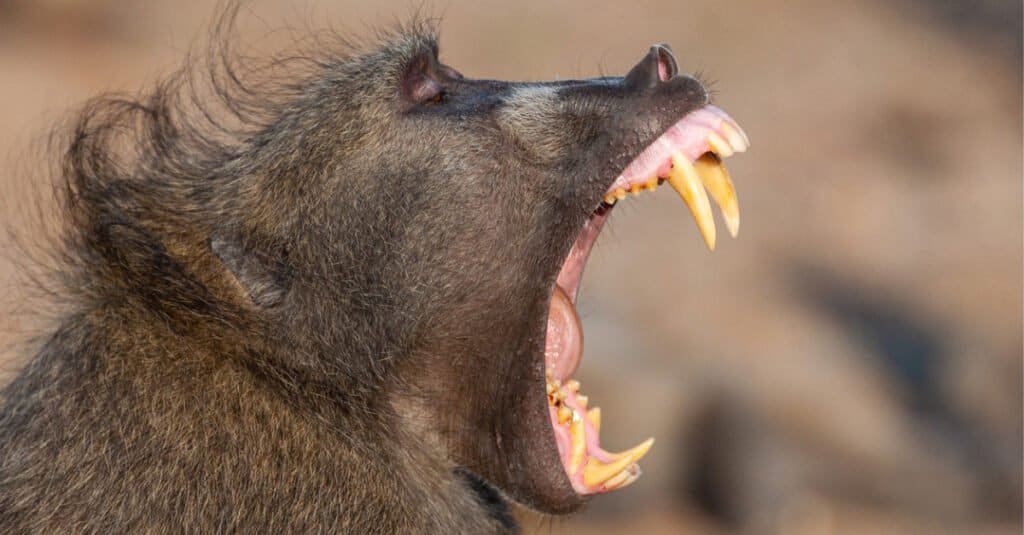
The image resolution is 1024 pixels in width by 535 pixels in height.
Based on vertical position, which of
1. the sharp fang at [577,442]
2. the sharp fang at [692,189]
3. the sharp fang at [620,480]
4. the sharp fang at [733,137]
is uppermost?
the sharp fang at [733,137]

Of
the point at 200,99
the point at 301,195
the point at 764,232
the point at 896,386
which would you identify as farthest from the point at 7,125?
the point at 301,195

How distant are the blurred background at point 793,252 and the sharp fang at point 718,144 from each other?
1009mm

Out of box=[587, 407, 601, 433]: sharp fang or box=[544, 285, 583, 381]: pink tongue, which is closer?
box=[587, 407, 601, 433]: sharp fang

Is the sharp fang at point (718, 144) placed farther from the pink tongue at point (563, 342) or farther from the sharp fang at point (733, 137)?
the pink tongue at point (563, 342)

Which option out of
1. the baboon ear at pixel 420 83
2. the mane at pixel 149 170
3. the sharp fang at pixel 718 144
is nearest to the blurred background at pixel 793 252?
the mane at pixel 149 170

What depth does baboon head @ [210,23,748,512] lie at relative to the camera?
2.82m

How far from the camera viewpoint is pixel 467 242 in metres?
2.86

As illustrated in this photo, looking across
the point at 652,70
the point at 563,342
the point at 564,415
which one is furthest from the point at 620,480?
the point at 652,70

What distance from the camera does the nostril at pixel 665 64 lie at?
2.87m

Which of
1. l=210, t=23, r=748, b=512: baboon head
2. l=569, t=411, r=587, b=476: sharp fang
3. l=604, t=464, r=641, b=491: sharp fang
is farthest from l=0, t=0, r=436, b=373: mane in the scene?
l=604, t=464, r=641, b=491: sharp fang

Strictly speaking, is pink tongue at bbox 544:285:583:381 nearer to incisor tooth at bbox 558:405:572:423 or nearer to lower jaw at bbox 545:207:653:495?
lower jaw at bbox 545:207:653:495

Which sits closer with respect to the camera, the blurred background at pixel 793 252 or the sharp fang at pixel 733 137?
the sharp fang at pixel 733 137

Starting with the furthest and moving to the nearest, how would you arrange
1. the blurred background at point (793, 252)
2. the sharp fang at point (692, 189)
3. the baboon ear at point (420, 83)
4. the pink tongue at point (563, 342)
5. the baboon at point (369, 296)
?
1. the blurred background at point (793, 252)
2. the pink tongue at point (563, 342)
3. the baboon ear at point (420, 83)
4. the sharp fang at point (692, 189)
5. the baboon at point (369, 296)

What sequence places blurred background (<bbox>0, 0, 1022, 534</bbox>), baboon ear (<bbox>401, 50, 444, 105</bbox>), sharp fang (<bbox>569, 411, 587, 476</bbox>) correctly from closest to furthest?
sharp fang (<bbox>569, 411, 587, 476</bbox>) < baboon ear (<bbox>401, 50, 444, 105</bbox>) < blurred background (<bbox>0, 0, 1022, 534</bbox>)
